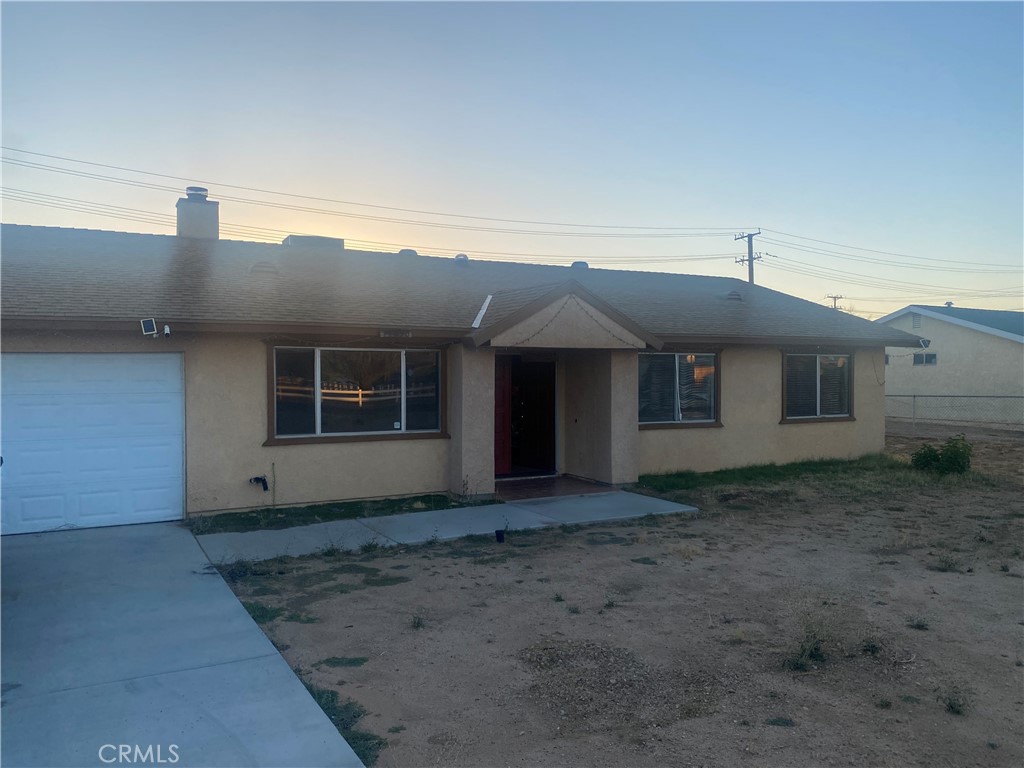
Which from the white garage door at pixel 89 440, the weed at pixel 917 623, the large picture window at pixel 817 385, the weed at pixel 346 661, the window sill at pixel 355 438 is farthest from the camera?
the large picture window at pixel 817 385

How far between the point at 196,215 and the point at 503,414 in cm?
758

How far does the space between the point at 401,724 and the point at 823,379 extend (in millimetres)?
14684

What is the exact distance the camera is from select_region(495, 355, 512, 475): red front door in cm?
1491

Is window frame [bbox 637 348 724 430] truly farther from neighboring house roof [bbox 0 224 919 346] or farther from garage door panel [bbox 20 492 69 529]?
garage door panel [bbox 20 492 69 529]

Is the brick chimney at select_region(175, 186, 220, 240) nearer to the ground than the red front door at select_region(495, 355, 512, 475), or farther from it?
farther from it

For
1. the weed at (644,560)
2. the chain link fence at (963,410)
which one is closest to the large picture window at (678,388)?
the weed at (644,560)

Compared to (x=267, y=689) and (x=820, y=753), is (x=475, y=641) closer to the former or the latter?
(x=267, y=689)

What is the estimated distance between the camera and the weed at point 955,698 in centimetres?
507

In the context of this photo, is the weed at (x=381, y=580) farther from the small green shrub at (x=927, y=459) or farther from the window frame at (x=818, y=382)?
the small green shrub at (x=927, y=459)

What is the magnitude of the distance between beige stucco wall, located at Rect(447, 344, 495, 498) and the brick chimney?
6863 millimetres

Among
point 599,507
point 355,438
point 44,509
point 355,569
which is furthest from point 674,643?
point 44,509

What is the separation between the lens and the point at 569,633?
21.6ft

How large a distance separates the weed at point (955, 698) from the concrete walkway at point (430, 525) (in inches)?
231

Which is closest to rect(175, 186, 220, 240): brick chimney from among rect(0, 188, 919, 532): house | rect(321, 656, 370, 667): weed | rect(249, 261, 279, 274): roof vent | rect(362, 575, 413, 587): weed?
rect(0, 188, 919, 532): house
